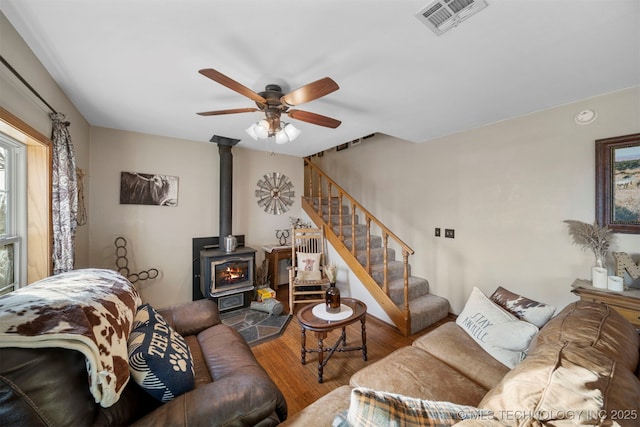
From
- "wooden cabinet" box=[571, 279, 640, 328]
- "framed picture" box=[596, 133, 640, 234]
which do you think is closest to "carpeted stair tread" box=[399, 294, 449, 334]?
"wooden cabinet" box=[571, 279, 640, 328]

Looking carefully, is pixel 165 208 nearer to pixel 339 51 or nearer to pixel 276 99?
pixel 276 99

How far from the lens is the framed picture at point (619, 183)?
1916 mm

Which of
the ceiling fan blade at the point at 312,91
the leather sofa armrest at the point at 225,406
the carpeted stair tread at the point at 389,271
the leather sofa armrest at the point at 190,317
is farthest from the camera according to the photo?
→ the carpeted stair tread at the point at 389,271

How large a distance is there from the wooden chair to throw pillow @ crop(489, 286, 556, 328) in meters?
2.02

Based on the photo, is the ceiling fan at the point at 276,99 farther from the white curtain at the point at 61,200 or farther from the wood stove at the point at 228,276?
the wood stove at the point at 228,276

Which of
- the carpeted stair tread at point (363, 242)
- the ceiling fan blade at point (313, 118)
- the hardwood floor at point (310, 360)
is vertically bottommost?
the hardwood floor at point (310, 360)

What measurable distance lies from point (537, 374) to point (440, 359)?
3.05ft

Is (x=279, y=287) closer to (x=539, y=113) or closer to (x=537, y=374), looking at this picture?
(x=537, y=374)

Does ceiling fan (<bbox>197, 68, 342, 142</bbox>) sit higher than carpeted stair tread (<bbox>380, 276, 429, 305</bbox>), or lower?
higher

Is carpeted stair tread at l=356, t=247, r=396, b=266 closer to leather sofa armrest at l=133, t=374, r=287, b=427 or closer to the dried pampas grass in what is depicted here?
the dried pampas grass

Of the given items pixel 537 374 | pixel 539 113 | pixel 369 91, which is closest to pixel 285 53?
pixel 369 91

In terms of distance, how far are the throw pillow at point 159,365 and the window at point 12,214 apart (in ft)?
3.99

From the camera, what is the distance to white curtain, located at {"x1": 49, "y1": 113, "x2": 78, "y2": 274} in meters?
1.82

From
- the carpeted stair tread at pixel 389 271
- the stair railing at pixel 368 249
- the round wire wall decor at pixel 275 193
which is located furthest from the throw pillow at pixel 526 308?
the round wire wall decor at pixel 275 193
